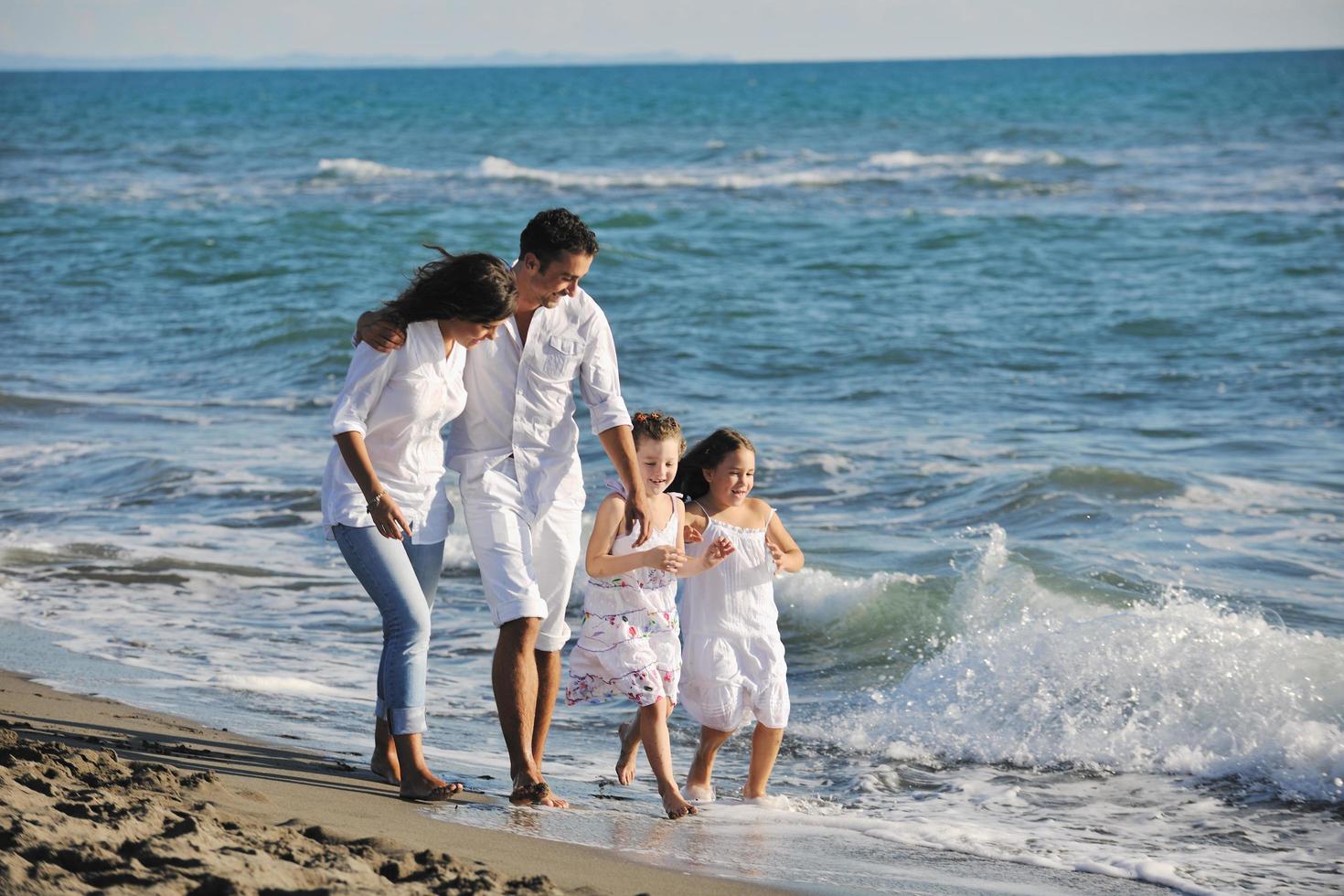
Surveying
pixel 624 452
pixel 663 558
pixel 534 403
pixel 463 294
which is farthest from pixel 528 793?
pixel 463 294

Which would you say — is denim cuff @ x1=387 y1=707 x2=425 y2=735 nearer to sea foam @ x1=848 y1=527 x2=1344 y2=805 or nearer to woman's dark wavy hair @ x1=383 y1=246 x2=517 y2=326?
woman's dark wavy hair @ x1=383 y1=246 x2=517 y2=326

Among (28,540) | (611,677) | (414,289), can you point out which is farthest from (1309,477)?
(28,540)

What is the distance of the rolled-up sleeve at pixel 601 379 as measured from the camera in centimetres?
423

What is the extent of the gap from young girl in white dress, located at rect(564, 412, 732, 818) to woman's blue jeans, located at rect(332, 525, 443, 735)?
0.52 meters

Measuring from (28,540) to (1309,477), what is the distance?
25.6 feet

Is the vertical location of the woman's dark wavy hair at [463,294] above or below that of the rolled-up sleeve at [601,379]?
above

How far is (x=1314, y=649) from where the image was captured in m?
5.77

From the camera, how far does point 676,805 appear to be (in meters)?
4.20

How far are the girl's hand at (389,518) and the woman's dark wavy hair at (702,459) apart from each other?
0.98m

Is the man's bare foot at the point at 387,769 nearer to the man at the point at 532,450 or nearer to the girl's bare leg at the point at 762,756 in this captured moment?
the man at the point at 532,450

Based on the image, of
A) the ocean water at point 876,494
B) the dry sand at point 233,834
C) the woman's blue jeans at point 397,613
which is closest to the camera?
the dry sand at point 233,834

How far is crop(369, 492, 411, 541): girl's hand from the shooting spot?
12.8 ft

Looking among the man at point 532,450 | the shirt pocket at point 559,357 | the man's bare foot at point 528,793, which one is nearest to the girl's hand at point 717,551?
the man at point 532,450

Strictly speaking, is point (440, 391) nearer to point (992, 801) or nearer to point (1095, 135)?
point (992, 801)
